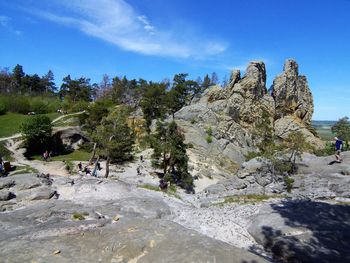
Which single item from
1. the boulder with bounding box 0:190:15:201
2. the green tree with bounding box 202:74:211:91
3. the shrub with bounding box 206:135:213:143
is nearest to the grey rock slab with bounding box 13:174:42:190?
the boulder with bounding box 0:190:15:201

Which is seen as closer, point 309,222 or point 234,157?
point 309,222

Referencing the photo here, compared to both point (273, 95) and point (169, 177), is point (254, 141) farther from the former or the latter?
point (169, 177)

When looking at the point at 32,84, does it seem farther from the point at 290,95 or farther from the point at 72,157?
the point at 290,95

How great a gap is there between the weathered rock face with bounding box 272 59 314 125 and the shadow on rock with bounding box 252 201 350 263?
195ft

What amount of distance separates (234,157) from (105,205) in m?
39.3

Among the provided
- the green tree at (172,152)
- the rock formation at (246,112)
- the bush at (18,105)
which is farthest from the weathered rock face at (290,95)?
the bush at (18,105)


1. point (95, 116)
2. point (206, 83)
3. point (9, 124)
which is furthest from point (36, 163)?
point (206, 83)

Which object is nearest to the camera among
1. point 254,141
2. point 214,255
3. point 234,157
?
point 214,255

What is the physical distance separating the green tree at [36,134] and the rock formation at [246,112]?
2219cm

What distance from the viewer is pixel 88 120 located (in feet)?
194

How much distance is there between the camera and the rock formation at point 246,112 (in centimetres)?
5872

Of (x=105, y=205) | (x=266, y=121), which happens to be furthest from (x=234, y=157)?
(x=105, y=205)

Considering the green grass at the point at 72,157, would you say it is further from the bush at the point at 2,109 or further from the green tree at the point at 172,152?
the bush at the point at 2,109

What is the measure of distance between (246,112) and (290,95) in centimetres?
1292
